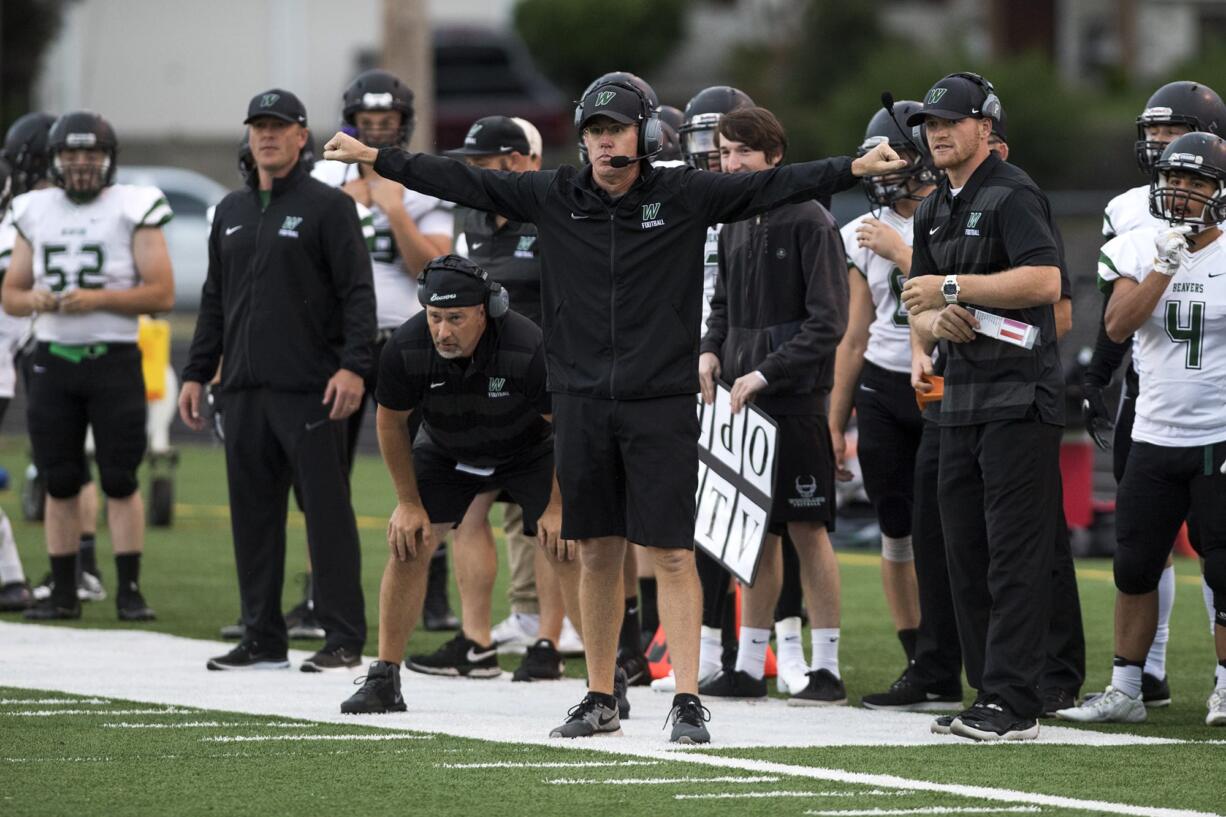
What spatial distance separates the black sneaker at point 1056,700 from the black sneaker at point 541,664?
74.2 inches

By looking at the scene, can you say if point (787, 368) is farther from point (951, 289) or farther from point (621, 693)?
point (621, 693)

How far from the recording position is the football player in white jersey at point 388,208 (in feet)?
31.7

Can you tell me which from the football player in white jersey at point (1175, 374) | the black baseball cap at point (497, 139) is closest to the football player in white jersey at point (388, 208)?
the black baseball cap at point (497, 139)

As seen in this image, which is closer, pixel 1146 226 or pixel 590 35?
pixel 1146 226

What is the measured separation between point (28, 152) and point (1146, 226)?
5.75 metres

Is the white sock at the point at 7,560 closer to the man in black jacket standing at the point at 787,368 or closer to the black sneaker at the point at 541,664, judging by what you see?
the black sneaker at the point at 541,664

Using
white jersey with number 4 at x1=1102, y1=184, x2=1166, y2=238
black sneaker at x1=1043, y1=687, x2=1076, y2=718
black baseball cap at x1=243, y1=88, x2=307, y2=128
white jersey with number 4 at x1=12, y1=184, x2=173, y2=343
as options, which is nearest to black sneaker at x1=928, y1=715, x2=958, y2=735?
black sneaker at x1=1043, y1=687, x2=1076, y2=718

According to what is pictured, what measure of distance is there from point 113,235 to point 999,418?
4.73 metres

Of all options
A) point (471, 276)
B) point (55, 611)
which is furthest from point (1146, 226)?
point (55, 611)

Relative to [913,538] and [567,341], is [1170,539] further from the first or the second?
[567,341]

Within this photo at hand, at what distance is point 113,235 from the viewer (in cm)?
1022

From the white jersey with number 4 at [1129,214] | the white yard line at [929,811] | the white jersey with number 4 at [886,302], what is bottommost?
the white yard line at [929,811]

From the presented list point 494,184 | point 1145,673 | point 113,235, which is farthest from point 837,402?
point 113,235

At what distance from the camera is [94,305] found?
10078mm
